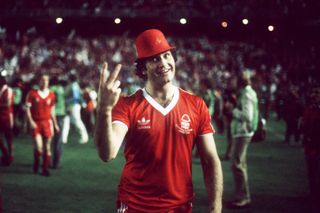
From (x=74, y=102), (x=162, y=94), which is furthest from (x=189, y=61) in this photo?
(x=162, y=94)

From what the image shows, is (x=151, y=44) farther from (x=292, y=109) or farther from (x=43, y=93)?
(x=292, y=109)

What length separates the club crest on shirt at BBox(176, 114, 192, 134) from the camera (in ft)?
10.7

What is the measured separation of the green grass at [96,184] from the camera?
7726 millimetres

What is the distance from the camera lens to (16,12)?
56.2 ft

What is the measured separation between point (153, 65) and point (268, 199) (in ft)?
18.2

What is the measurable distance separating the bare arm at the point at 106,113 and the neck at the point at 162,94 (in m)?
0.46

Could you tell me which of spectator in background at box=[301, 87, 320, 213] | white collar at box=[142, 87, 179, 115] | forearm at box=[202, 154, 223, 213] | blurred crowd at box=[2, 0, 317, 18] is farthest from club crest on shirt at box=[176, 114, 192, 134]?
blurred crowd at box=[2, 0, 317, 18]

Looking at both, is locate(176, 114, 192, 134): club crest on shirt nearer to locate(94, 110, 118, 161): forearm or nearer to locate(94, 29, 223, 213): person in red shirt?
locate(94, 29, 223, 213): person in red shirt

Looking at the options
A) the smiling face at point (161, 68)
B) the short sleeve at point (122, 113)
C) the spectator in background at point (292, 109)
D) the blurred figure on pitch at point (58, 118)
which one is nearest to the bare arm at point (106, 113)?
the short sleeve at point (122, 113)

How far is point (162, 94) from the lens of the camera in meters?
3.36

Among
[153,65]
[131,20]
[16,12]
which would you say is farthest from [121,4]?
[153,65]

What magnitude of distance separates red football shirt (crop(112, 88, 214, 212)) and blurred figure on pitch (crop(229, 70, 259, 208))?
4478 millimetres

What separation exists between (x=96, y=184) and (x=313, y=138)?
384 cm

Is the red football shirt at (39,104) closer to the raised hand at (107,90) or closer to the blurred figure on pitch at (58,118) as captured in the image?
the blurred figure on pitch at (58,118)
